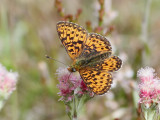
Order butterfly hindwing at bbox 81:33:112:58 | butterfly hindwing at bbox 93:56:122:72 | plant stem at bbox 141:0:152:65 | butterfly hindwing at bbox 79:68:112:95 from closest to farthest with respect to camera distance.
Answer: butterfly hindwing at bbox 79:68:112:95 < butterfly hindwing at bbox 93:56:122:72 < butterfly hindwing at bbox 81:33:112:58 < plant stem at bbox 141:0:152:65

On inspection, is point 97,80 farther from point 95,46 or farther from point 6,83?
point 6,83

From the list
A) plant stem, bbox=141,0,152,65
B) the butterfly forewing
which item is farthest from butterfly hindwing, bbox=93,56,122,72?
plant stem, bbox=141,0,152,65

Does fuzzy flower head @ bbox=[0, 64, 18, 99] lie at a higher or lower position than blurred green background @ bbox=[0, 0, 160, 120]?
lower

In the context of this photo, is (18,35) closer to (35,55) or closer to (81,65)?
(35,55)

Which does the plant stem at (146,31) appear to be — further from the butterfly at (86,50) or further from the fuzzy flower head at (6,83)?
the fuzzy flower head at (6,83)

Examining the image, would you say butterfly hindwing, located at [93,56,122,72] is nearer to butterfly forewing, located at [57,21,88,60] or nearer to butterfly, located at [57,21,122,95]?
butterfly, located at [57,21,122,95]

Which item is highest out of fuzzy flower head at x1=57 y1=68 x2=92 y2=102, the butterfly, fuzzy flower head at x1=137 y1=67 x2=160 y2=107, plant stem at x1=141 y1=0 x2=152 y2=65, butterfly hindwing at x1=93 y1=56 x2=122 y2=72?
plant stem at x1=141 y1=0 x2=152 y2=65
